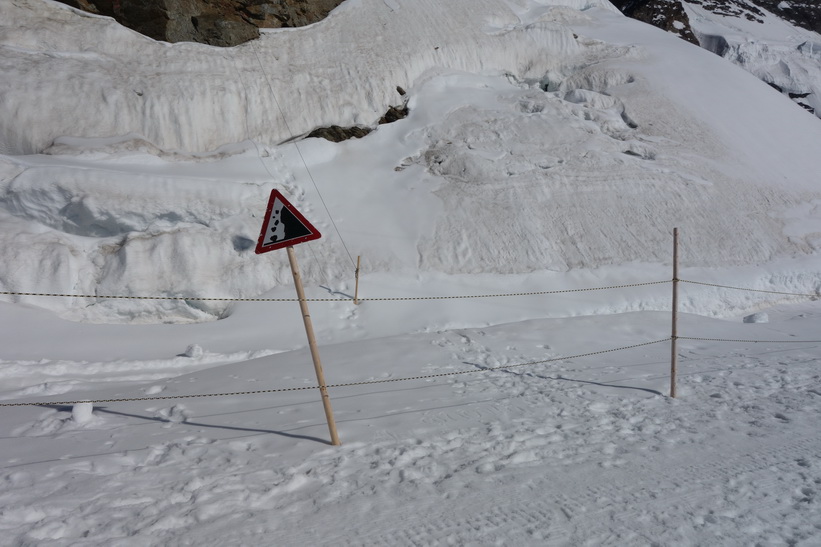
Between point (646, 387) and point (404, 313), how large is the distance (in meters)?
5.38

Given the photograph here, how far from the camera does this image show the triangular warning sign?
16.4 ft

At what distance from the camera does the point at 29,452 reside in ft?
16.6

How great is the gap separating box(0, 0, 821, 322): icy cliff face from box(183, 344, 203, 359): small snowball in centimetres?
176

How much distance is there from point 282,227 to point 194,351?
5435mm

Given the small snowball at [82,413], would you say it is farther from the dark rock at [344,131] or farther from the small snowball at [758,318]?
the small snowball at [758,318]

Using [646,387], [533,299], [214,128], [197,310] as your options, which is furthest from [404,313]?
[214,128]

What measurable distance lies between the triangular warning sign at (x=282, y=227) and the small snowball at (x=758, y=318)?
11168 mm

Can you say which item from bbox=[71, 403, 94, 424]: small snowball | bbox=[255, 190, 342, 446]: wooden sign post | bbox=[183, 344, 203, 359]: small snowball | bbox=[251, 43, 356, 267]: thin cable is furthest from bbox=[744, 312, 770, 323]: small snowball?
bbox=[71, 403, 94, 424]: small snowball

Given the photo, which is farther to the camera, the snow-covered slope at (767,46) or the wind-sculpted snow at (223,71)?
the snow-covered slope at (767,46)

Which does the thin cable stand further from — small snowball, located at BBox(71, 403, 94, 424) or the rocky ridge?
the rocky ridge

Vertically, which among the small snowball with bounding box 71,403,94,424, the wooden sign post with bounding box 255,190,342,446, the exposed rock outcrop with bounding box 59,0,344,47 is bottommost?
the small snowball with bounding box 71,403,94,424

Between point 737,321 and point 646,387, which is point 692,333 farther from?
point 646,387

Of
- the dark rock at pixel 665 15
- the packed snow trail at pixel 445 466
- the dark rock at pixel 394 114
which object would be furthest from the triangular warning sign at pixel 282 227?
the dark rock at pixel 665 15

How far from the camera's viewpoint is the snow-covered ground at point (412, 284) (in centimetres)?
408
